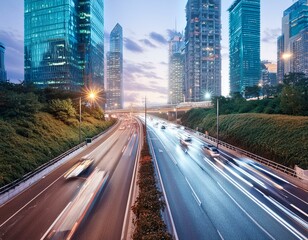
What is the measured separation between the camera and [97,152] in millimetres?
39188

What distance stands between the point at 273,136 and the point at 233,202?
20.3m

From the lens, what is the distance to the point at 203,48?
18712 cm

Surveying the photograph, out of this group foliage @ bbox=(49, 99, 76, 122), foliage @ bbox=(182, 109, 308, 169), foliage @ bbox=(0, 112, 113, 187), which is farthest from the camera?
foliage @ bbox=(49, 99, 76, 122)

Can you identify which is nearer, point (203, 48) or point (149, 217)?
point (149, 217)

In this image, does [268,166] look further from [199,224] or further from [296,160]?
[199,224]

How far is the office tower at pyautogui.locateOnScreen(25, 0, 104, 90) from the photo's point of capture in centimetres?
12850

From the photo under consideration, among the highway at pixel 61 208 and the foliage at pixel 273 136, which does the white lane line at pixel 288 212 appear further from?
the highway at pixel 61 208

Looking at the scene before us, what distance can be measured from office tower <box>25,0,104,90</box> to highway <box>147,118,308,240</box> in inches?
4637

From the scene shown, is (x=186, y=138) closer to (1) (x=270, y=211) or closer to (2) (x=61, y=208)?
(1) (x=270, y=211)

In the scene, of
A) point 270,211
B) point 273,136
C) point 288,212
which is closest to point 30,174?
point 270,211

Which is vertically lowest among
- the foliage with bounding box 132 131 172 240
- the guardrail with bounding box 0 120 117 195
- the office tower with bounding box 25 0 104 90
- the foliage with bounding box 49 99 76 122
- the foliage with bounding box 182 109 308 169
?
the guardrail with bounding box 0 120 117 195

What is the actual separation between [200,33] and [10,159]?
18673 cm

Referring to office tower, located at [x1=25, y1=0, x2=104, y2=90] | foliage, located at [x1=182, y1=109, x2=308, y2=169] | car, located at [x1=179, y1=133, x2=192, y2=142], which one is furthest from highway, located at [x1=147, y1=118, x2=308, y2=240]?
office tower, located at [x1=25, y1=0, x2=104, y2=90]

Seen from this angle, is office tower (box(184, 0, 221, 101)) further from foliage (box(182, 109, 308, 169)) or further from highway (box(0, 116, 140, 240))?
highway (box(0, 116, 140, 240))
